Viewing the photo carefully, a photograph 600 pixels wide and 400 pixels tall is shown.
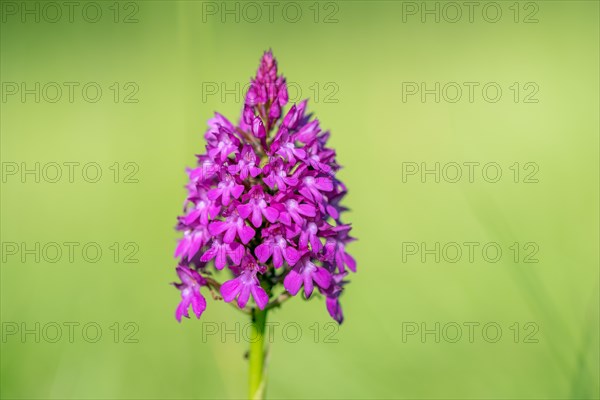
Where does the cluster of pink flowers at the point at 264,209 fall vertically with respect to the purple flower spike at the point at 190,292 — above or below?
above

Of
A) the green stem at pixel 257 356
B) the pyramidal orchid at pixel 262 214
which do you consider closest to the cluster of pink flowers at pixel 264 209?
the pyramidal orchid at pixel 262 214

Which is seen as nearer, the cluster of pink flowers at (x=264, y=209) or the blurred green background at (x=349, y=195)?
the cluster of pink flowers at (x=264, y=209)

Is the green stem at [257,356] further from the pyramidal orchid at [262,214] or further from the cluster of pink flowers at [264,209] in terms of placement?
the cluster of pink flowers at [264,209]

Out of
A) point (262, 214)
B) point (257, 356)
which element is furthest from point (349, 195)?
point (262, 214)

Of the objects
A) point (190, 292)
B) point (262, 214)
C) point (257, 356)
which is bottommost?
point (257, 356)

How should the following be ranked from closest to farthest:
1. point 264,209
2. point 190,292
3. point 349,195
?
point 264,209, point 190,292, point 349,195

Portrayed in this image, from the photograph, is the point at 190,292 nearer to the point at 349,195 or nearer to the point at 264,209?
the point at 264,209

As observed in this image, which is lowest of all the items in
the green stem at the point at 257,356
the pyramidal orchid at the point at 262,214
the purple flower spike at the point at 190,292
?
the green stem at the point at 257,356

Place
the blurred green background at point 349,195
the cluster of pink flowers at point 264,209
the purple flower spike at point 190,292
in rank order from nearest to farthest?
the cluster of pink flowers at point 264,209 < the purple flower spike at point 190,292 < the blurred green background at point 349,195
